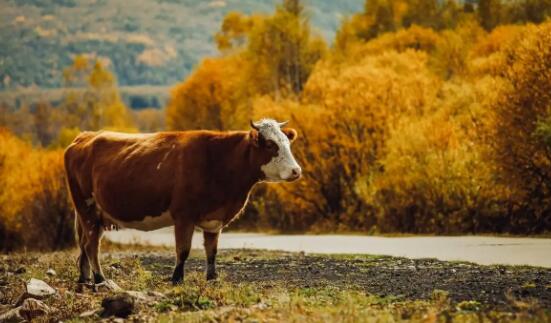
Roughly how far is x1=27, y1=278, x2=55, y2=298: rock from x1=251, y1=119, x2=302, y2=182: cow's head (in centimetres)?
374

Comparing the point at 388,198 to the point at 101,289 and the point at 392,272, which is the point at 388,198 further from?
the point at 101,289

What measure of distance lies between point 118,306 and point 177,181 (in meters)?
3.38

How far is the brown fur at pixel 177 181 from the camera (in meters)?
14.9

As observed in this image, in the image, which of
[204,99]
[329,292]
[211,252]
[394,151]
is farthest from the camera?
[204,99]

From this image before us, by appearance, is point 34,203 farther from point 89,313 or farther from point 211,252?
point 89,313

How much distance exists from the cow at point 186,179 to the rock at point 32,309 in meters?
2.61

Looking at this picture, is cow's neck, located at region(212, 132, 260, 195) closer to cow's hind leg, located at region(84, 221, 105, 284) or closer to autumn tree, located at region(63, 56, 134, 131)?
cow's hind leg, located at region(84, 221, 105, 284)

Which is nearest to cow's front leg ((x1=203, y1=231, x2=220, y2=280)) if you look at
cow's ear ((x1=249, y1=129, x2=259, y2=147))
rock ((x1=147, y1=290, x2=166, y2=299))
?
cow's ear ((x1=249, y1=129, x2=259, y2=147))

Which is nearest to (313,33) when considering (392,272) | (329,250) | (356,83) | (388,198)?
(356,83)

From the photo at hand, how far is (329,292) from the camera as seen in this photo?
44.8 feet

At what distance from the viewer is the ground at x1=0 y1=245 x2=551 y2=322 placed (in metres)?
11.1

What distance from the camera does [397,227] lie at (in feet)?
116

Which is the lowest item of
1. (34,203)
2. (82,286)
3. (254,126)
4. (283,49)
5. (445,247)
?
(34,203)

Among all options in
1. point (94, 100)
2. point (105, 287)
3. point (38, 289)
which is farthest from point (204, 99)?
point (38, 289)
